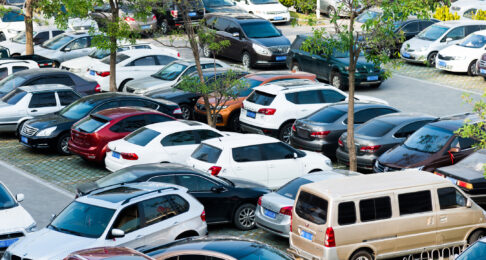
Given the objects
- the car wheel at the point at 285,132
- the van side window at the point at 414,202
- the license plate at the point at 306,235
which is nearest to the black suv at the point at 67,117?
the car wheel at the point at 285,132

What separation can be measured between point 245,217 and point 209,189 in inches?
38.0

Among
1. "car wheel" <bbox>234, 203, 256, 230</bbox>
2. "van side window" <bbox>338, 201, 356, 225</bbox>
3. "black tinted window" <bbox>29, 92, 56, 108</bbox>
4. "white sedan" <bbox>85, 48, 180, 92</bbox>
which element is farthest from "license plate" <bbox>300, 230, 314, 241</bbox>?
"white sedan" <bbox>85, 48, 180, 92</bbox>

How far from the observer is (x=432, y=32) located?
3109 cm

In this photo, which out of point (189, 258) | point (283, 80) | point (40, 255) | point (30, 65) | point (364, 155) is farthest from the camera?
point (30, 65)

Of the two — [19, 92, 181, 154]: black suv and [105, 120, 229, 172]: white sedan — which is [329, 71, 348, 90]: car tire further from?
[105, 120, 229, 172]: white sedan

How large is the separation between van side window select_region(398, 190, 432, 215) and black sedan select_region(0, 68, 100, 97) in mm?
14464

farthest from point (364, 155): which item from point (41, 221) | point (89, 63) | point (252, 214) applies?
point (89, 63)

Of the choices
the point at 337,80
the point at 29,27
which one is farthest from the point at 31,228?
the point at 29,27

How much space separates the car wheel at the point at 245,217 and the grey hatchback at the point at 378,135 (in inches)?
151

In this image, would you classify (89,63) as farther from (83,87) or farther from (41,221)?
(41,221)

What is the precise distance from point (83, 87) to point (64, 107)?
287 cm

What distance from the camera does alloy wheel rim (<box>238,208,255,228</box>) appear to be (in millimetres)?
15387

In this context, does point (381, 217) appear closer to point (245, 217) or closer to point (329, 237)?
point (329, 237)

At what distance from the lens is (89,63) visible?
2841 cm
